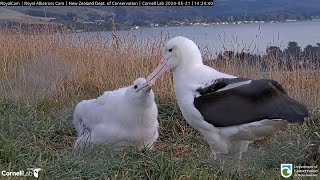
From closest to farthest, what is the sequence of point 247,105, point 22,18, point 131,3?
point 247,105 < point 131,3 < point 22,18

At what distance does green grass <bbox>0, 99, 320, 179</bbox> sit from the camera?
11.6ft

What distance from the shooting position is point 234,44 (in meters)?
6.92

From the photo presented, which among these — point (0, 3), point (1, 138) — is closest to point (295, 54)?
point (0, 3)

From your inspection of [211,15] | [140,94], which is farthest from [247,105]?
[211,15]

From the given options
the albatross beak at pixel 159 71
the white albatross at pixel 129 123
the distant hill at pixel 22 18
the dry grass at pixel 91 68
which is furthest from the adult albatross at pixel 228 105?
the distant hill at pixel 22 18

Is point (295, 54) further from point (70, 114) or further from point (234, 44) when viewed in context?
point (70, 114)

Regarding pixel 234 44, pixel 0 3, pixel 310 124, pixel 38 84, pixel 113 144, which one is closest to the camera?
pixel 113 144

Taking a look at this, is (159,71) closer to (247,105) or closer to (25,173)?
(247,105)

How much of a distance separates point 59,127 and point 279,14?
377 cm

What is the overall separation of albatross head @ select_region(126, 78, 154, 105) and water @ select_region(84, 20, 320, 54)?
2651 millimetres

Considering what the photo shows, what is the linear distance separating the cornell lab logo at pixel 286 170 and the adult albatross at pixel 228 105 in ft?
0.81

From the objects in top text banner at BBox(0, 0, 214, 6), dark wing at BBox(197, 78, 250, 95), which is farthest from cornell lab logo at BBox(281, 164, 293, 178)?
top text banner at BBox(0, 0, 214, 6)

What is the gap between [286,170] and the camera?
378 cm

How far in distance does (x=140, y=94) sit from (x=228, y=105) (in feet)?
2.52
